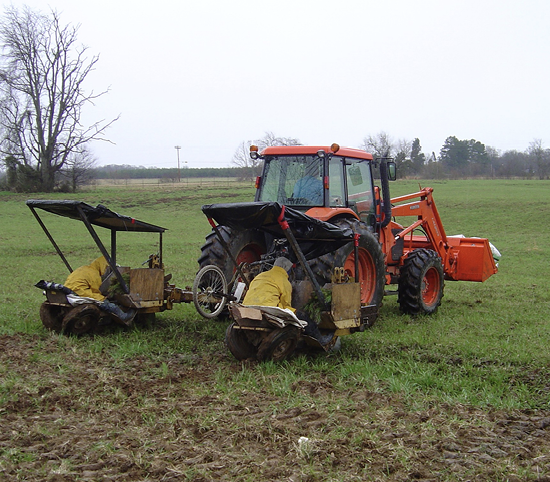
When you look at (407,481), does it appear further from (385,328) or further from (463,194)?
(463,194)

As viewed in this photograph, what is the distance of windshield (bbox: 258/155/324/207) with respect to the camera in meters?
8.38

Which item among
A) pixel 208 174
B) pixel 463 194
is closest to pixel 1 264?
pixel 463 194

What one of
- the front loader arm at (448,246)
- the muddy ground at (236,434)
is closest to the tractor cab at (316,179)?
the front loader arm at (448,246)

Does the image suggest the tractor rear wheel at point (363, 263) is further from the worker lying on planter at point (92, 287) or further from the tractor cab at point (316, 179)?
the worker lying on planter at point (92, 287)

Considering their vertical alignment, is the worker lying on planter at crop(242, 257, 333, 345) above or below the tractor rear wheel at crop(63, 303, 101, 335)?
above

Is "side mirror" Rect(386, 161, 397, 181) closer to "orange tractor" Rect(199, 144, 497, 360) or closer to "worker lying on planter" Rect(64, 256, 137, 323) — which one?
"orange tractor" Rect(199, 144, 497, 360)

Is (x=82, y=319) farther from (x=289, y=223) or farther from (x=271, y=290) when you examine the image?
(x=289, y=223)

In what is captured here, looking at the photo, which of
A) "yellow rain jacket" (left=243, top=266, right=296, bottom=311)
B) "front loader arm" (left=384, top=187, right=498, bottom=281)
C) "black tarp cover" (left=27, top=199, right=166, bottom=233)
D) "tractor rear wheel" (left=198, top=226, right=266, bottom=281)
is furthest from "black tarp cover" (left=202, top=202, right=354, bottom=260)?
"front loader arm" (left=384, top=187, right=498, bottom=281)

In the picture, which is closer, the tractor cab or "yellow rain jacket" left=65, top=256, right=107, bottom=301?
"yellow rain jacket" left=65, top=256, right=107, bottom=301

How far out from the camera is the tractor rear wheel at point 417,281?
944 centimetres

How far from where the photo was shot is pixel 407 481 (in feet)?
12.9

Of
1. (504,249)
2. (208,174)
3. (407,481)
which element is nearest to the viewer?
(407,481)

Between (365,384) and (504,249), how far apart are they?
573 inches

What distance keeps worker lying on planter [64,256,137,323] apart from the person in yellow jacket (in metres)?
2.04
